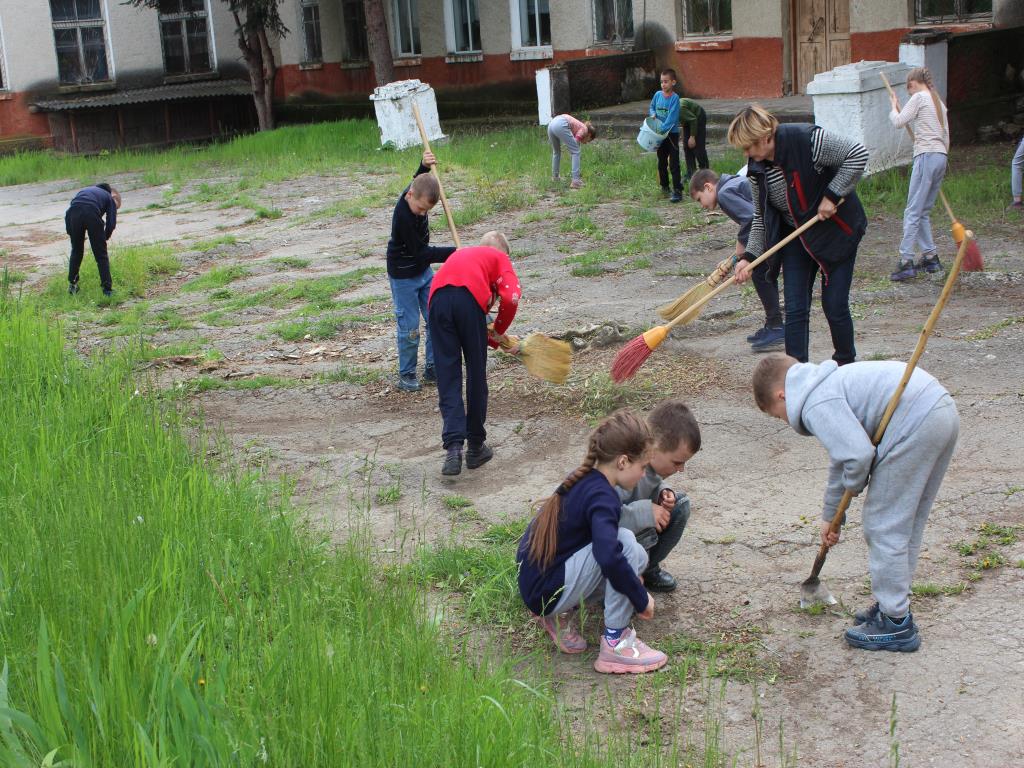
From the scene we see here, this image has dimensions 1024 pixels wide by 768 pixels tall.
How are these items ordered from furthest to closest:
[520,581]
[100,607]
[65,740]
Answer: [520,581]
[100,607]
[65,740]

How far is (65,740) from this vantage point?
8.85 feet

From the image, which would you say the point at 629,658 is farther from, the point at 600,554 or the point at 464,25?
the point at 464,25

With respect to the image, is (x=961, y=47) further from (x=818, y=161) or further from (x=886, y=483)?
(x=886, y=483)

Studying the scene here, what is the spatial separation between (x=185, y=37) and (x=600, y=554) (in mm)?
Result: 26773

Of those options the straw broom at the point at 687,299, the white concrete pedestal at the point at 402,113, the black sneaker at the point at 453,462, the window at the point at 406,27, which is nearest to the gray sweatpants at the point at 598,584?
the black sneaker at the point at 453,462

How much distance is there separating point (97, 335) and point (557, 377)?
4.85 meters

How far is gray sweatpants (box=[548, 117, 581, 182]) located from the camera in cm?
1372

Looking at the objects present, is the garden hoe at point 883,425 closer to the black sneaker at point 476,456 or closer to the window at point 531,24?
the black sneaker at point 476,456

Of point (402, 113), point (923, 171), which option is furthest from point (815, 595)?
point (402, 113)

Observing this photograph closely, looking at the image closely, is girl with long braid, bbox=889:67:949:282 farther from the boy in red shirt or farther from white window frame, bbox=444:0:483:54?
white window frame, bbox=444:0:483:54

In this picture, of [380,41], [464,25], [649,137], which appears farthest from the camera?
[464,25]

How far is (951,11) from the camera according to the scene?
14.9 m

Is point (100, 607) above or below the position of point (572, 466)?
above

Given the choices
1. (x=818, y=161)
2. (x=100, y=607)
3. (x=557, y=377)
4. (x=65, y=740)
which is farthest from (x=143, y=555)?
(x=818, y=161)
